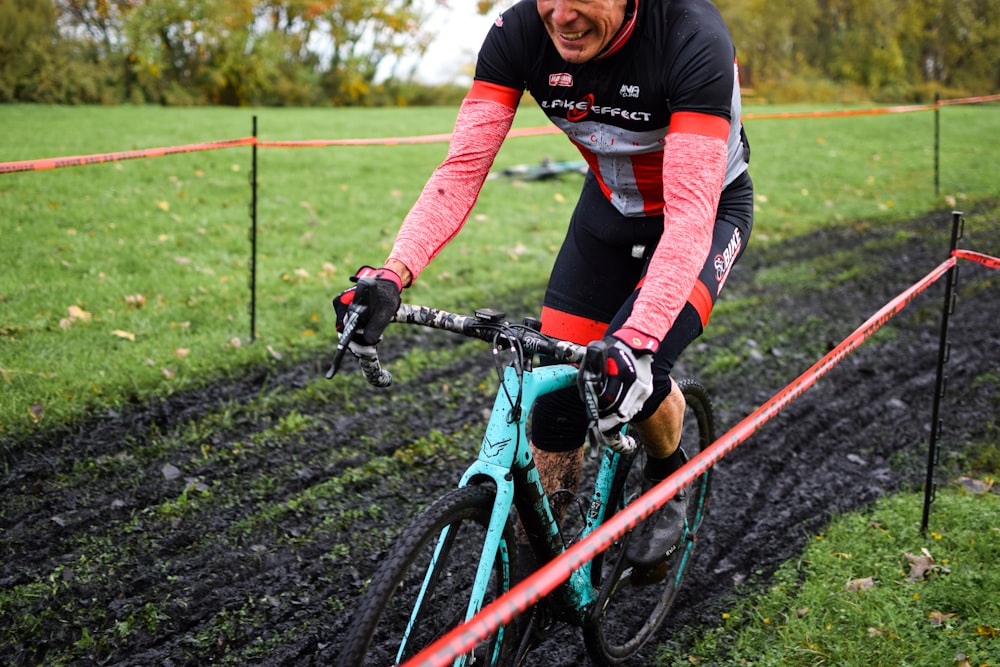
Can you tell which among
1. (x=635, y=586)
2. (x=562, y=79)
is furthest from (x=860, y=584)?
(x=562, y=79)

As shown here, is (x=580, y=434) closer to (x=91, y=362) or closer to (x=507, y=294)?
(x=91, y=362)

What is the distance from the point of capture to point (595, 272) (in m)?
3.09

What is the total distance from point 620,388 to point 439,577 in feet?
2.50

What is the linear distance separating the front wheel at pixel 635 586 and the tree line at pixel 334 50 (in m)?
16.4

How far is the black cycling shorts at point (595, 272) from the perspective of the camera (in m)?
3.02

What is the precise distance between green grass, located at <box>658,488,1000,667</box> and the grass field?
12mm

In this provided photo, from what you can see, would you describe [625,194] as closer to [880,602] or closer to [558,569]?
[558,569]

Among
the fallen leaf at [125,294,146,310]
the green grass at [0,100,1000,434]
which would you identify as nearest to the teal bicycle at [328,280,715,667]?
the green grass at [0,100,1000,434]

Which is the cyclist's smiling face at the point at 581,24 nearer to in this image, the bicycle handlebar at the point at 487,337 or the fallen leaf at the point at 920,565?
the bicycle handlebar at the point at 487,337

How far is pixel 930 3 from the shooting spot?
30344 mm

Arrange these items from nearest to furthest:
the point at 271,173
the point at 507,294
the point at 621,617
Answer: the point at 621,617, the point at 507,294, the point at 271,173

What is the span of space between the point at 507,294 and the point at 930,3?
29.8 m

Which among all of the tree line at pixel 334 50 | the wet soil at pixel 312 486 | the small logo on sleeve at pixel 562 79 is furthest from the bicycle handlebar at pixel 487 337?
the tree line at pixel 334 50

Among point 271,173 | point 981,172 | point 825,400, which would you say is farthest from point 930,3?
point 825,400
